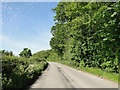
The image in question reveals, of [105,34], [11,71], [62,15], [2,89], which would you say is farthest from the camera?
[62,15]

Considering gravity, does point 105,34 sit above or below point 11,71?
above

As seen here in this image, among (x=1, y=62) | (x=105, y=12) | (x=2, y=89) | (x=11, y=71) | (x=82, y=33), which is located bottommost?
(x=2, y=89)

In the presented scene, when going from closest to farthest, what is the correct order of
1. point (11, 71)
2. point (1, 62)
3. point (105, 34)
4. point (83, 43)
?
point (1, 62) → point (11, 71) → point (105, 34) → point (83, 43)

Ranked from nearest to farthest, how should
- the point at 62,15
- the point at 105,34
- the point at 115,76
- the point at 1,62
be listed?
the point at 1,62
the point at 115,76
the point at 105,34
the point at 62,15

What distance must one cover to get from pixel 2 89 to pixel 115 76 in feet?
30.2

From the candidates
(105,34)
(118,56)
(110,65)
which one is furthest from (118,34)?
(110,65)

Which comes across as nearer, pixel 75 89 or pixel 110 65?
pixel 75 89

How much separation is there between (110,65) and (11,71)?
1025 centimetres

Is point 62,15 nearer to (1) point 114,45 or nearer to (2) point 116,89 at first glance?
(1) point 114,45

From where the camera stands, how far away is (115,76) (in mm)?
7914

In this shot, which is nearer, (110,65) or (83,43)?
(110,65)

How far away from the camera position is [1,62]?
5.87m

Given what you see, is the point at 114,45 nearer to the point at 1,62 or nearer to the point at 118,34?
the point at 118,34

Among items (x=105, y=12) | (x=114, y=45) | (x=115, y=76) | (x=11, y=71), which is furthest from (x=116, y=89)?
(x=11, y=71)
